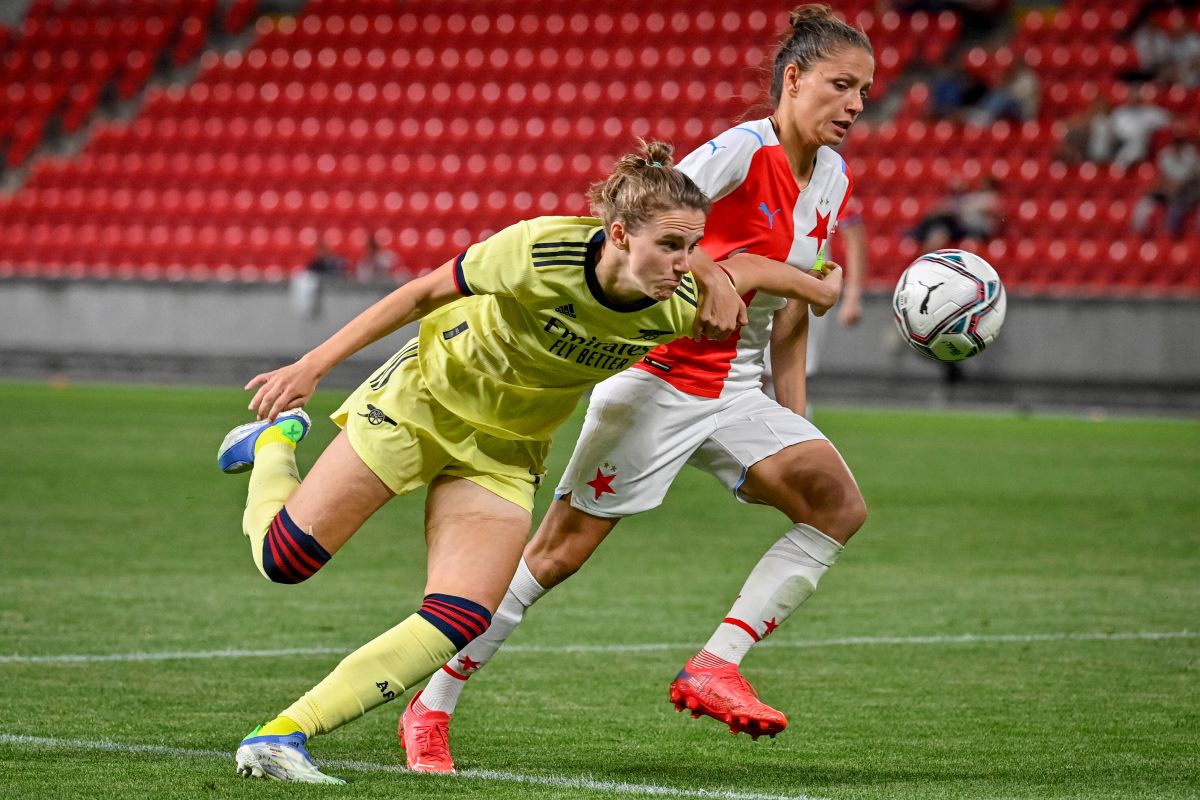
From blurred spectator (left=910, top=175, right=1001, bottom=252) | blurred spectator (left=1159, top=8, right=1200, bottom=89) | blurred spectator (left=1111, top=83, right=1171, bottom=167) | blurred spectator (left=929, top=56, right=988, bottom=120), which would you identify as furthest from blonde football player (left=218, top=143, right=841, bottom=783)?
blurred spectator (left=929, top=56, right=988, bottom=120)

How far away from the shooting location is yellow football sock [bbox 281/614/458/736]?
443 centimetres

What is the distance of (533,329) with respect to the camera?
15.3ft

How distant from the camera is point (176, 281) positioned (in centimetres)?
2359

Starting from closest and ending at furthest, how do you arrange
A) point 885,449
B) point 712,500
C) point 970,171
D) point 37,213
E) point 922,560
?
point 922,560
point 712,500
point 885,449
point 970,171
point 37,213

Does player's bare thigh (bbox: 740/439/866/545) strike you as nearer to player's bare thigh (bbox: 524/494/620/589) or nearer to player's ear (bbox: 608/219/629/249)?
player's bare thigh (bbox: 524/494/620/589)

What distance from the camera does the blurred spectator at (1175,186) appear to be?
19.5 meters

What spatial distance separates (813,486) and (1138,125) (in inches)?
644

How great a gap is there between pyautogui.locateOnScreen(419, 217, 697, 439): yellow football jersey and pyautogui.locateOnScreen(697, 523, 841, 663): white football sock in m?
0.82

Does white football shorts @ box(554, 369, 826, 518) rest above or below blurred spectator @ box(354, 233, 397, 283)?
above

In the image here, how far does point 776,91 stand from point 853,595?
3488 mm

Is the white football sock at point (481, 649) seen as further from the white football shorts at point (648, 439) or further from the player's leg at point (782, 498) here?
the player's leg at point (782, 498)

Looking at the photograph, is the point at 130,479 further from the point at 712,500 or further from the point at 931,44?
the point at 931,44

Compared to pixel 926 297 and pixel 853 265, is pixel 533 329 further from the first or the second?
pixel 853 265

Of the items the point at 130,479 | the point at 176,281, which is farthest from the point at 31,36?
the point at 130,479
